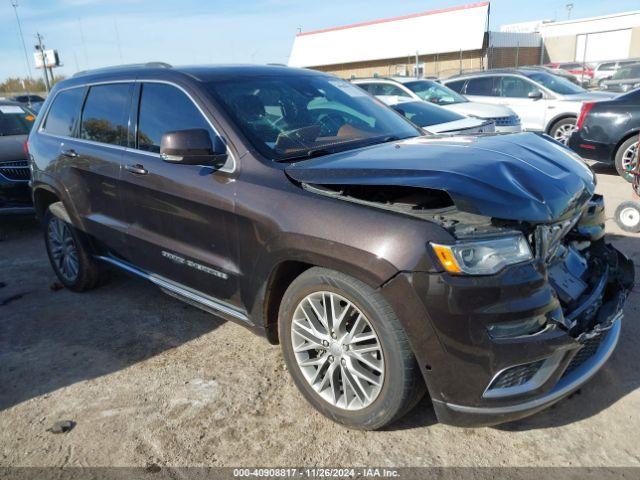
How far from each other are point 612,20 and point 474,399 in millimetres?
47056

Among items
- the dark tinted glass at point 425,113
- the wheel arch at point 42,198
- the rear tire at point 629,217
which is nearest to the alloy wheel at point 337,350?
the wheel arch at point 42,198

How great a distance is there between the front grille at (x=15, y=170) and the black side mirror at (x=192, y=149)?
190 inches

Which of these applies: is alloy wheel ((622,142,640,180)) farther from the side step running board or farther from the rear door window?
the side step running board

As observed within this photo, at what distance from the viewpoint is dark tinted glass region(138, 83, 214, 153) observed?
328cm

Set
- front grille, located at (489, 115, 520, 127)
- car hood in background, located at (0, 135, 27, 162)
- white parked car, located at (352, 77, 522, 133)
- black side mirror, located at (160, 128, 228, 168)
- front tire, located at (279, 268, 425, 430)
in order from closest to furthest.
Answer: front tire, located at (279, 268, 425, 430) → black side mirror, located at (160, 128, 228, 168) → car hood in background, located at (0, 135, 27, 162) → front grille, located at (489, 115, 520, 127) → white parked car, located at (352, 77, 522, 133)

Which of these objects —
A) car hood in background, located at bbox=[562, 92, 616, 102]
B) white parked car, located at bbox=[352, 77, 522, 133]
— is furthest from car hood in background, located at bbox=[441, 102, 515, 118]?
car hood in background, located at bbox=[562, 92, 616, 102]

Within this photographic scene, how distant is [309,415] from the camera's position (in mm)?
2873

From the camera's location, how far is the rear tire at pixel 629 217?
5281mm

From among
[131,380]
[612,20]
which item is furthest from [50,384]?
[612,20]

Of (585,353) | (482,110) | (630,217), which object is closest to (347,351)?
(585,353)

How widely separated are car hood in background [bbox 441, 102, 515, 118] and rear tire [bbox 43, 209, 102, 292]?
657 centimetres

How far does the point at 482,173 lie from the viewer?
2.44 meters

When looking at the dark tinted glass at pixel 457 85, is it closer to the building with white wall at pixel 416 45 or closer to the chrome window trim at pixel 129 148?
the chrome window trim at pixel 129 148

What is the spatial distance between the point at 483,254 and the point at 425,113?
6.32 m
